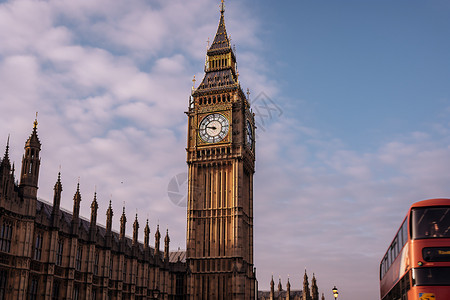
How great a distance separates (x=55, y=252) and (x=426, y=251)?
133 feet

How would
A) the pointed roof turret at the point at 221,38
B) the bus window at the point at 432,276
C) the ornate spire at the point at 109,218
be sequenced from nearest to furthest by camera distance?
1. the bus window at the point at 432,276
2. the ornate spire at the point at 109,218
3. the pointed roof turret at the point at 221,38

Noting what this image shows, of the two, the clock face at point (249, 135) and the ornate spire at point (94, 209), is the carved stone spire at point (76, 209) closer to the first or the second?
the ornate spire at point (94, 209)

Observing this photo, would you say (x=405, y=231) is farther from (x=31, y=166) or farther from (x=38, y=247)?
(x=38, y=247)

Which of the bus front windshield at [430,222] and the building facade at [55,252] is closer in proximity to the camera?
the bus front windshield at [430,222]

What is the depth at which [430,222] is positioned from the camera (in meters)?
28.6

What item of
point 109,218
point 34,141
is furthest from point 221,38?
point 34,141

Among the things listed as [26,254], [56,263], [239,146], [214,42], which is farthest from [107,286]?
[214,42]

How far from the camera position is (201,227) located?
88.3 m

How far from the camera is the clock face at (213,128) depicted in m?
91.5

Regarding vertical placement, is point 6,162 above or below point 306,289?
above

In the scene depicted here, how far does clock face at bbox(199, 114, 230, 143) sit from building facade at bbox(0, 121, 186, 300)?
66.5 ft

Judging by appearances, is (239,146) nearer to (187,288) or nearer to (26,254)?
(187,288)

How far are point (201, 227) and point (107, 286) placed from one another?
81.1 ft

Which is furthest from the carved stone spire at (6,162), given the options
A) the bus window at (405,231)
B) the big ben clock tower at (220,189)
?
the big ben clock tower at (220,189)
